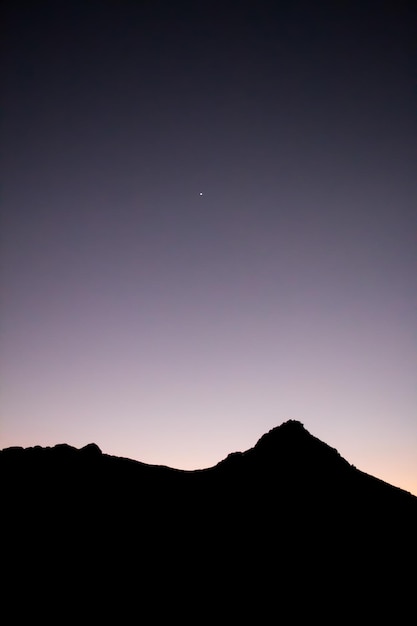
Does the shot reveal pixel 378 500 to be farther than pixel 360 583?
Yes

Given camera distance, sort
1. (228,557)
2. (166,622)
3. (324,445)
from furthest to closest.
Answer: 1. (324,445)
2. (228,557)
3. (166,622)

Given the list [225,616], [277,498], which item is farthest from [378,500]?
[225,616]

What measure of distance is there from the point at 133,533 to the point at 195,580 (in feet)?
16.5

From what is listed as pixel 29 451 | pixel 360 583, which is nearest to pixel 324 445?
pixel 360 583

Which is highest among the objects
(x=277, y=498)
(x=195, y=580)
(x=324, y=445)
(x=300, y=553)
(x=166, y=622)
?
(x=324, y=445)

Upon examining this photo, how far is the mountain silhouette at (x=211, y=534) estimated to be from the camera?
23.8 meters

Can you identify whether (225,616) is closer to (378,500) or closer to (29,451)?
(378,500)

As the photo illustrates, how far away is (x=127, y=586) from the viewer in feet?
78.9

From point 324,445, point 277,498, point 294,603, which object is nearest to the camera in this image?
point 294,603

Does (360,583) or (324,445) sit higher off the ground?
(324,445)

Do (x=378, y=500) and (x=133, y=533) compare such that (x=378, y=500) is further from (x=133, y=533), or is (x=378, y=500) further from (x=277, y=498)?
(x=133, y=533)

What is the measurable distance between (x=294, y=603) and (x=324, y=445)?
611 inches

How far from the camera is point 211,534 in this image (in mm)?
28500

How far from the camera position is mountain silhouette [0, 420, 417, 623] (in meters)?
23.8
